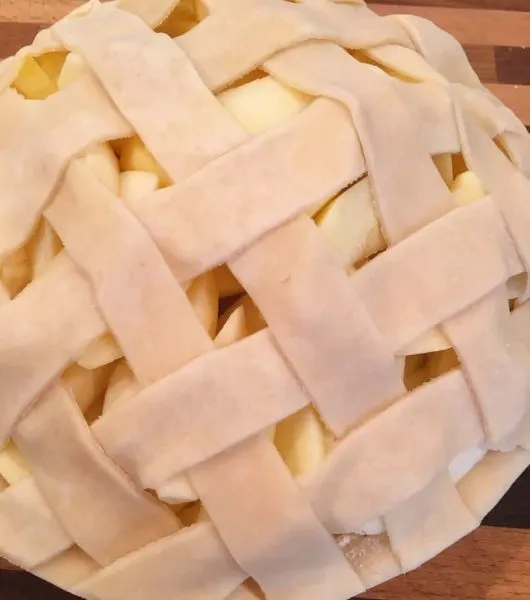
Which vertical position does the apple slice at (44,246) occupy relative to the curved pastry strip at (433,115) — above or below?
below

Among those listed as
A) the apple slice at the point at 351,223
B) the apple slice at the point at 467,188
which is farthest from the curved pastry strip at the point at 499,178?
the apple slice at the point at 351,223

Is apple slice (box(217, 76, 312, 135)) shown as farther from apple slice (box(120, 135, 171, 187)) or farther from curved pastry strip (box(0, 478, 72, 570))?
curved pastry strip (box(0, 478, 72, 570))

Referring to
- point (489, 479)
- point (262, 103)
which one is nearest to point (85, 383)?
point (262, 103)

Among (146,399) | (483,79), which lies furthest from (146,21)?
(483,79)

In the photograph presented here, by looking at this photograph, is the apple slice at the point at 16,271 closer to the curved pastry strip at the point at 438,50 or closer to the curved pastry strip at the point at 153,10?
the curved pastry strip at the point at 153,10

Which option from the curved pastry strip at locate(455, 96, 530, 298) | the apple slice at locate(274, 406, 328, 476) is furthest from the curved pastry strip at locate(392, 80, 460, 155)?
the apple slice at locate(274, 406, 328, 476)

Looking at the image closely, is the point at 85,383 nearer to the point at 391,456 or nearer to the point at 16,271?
the point at 16,271
